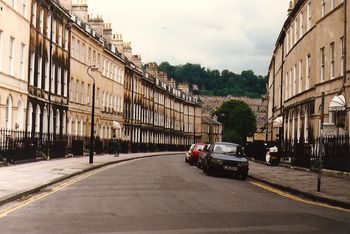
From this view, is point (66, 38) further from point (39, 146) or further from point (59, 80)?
point (39, 146)

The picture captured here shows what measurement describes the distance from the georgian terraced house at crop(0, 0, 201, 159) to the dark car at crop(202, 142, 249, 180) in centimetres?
1063

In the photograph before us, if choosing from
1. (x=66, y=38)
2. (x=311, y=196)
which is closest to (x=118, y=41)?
(x=66, y=38)

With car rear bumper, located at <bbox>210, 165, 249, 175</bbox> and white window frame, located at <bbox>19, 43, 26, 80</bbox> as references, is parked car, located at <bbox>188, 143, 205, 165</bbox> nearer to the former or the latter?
white window frame, located at <bbox>19, 43, 26, 80</bbox>

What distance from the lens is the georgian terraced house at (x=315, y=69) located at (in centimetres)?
2797

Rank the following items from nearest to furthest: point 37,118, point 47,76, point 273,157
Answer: point 273,157 → point 37,118 → point 47,76

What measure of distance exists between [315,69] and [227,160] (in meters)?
11.7

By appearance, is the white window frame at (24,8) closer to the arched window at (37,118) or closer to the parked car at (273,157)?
the arched window at (37,118)

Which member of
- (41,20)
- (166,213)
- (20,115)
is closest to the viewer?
(166,213)

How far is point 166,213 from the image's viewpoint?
12125mm

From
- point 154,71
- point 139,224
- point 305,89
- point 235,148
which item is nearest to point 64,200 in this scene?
point 139,224

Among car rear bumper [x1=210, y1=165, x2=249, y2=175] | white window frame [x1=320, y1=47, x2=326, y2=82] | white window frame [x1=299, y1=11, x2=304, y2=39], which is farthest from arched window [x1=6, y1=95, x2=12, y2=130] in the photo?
white window frame [x1=299, y1=11, x2=304, y2=39]

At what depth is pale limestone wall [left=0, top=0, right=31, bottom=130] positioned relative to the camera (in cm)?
3228

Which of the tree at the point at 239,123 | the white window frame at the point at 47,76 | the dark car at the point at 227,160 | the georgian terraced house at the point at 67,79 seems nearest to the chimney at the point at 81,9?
the georgian terraced house at the point at 67,79

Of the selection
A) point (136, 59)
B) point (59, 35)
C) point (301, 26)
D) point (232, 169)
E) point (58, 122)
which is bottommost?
point (232, 169)
